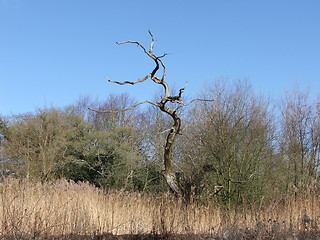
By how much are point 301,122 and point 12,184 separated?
50.8 ft

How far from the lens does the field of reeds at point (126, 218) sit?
500 centimetres

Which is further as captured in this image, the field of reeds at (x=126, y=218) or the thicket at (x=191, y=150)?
the thicket at (x=191, y=150)

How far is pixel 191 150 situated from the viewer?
10805 mm

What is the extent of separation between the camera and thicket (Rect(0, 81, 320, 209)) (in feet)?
32.1

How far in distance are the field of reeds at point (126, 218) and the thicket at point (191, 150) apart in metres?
1.34

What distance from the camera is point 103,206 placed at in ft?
21.8

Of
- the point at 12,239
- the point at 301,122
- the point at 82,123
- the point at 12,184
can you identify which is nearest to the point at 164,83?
the point at 12,184

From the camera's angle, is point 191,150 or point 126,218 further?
point 191,150

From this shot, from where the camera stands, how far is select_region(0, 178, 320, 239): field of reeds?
16.4ft

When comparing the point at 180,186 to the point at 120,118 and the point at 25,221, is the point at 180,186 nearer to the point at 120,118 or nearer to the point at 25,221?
the point at 25,221

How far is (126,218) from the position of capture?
21.3 ft

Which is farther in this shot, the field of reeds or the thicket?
the thicket

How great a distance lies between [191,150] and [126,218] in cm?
469

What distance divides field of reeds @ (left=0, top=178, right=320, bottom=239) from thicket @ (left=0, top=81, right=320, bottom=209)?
4.40ft
